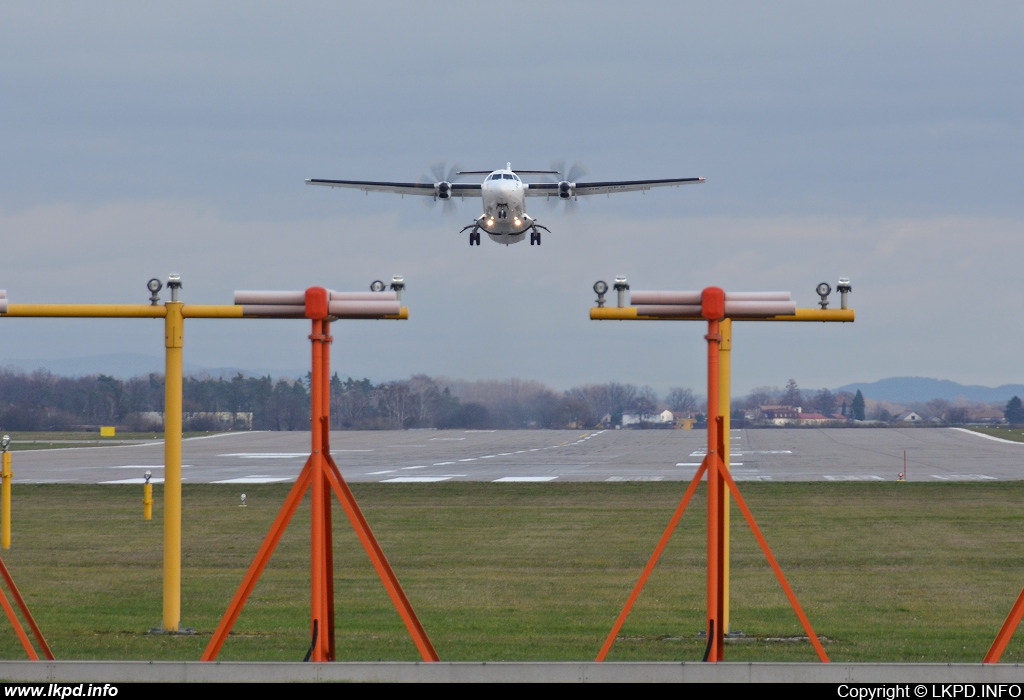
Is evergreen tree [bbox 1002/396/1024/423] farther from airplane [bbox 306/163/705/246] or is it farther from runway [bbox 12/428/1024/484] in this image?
airplane [bbox 306/163/705/246]

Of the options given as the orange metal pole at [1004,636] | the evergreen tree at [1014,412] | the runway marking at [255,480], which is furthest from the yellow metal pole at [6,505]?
the evergreen tree at [1014,412]

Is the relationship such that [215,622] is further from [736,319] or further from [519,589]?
[736,319]

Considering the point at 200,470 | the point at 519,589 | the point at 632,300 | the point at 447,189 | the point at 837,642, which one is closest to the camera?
the point at 632,300

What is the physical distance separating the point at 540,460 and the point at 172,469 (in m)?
42.5

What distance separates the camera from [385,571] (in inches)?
437

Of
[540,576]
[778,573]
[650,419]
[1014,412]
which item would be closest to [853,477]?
[540,576]

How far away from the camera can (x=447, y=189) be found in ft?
195

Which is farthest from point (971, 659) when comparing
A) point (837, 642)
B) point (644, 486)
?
point (644, 486)

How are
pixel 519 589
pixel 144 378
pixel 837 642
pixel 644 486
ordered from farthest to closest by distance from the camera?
pixel 144 378, pixel 644 486, pixel 519 589, pixel 837 642

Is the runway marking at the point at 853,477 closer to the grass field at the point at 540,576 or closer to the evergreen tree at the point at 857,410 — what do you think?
the grass field at the point at 540,576

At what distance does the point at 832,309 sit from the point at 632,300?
2592 mm

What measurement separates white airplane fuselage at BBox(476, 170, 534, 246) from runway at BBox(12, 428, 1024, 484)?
426 inches

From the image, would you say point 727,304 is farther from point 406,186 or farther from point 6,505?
point 406,186

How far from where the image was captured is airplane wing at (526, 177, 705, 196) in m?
59.8
